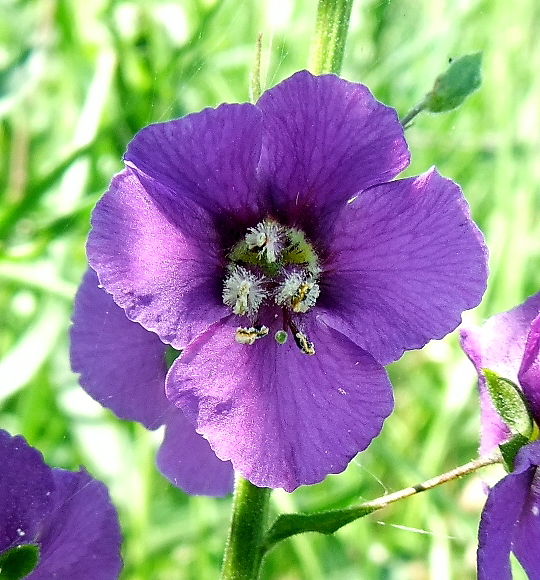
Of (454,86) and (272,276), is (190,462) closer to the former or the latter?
(272,276)

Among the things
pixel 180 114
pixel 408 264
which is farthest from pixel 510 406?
pixel 180 114

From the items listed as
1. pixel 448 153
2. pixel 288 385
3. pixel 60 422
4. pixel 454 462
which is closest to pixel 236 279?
pixel 288 385

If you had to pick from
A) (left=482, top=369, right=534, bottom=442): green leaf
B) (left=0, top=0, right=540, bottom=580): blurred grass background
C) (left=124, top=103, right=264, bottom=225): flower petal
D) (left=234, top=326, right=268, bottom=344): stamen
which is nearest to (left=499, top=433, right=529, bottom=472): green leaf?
(left=482, top=369, right=534, bottom=442): green leaf

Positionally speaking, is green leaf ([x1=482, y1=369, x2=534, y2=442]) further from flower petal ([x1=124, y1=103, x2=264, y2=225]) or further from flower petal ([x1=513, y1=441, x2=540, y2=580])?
flower petal ([x1=124, y1=103, x2=264, y2=225])

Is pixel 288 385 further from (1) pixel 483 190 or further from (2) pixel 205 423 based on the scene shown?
(1) pixel 483 190

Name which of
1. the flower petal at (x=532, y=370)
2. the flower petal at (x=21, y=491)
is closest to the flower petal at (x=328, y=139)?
the flower petal at (x=532, y=370)
